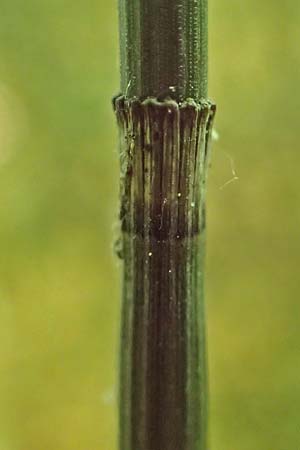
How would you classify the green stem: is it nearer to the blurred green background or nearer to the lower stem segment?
the lower stem segment

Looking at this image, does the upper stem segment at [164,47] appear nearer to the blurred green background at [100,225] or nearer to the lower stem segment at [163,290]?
the lower stem segment at [163,290]

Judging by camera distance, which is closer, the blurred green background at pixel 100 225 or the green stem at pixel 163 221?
the green stem at pixel 163 221

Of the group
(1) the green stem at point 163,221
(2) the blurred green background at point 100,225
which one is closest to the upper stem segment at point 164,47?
(1) the green stem at point 163,221

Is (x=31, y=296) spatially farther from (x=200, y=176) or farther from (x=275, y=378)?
(x=200, y=176)

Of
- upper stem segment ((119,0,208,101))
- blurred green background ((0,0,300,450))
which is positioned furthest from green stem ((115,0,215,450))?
blurred green background ((0,0,300,450))

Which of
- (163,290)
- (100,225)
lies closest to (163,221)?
(163,290)

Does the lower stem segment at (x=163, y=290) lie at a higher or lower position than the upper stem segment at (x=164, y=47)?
lower

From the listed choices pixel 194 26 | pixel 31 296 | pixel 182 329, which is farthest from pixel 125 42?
pixel 31 296
